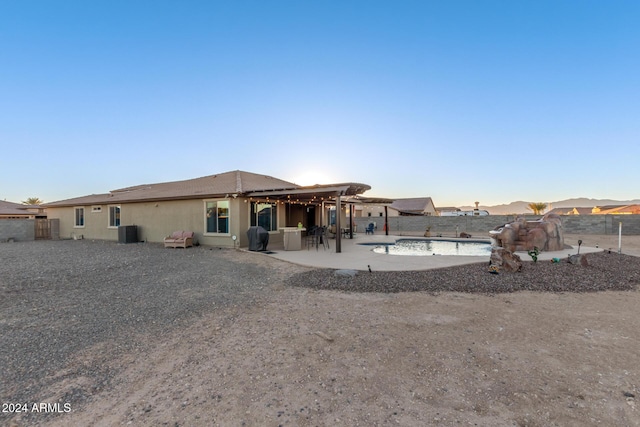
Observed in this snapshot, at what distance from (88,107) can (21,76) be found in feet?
7.74

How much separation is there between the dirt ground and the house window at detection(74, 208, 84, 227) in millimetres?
19068

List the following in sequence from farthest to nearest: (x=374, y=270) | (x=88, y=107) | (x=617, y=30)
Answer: (x=88, y=107)
(x=617, y=30)
(x=374, y=270)

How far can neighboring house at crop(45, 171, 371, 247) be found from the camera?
11.5 m

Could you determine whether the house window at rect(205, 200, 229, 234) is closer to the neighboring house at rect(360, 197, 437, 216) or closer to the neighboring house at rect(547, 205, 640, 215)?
the neighboring house at rect(547, 205, 640, 215)

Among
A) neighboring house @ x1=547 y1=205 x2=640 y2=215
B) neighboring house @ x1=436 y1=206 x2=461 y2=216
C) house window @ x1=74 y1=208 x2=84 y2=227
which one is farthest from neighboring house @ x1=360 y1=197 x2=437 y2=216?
house window @ x1=74 y1=208 x2=84 y2=227

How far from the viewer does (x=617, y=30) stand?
34.4ft

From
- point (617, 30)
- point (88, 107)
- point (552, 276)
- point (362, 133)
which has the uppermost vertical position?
point (617, 30)

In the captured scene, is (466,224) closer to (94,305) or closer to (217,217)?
(217,217)

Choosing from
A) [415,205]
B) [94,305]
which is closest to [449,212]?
[415,205]

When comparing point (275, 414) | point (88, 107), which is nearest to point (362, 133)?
point (88, 107)

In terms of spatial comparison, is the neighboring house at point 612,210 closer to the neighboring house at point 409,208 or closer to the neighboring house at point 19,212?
the neighboring house at point 409,208

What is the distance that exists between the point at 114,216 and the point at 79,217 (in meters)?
3.91

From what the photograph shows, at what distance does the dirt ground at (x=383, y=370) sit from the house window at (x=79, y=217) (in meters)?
19.1

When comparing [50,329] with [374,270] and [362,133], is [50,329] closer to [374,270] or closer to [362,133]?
[374,270]
